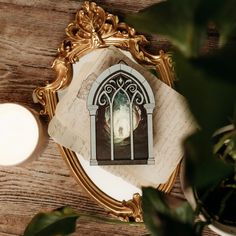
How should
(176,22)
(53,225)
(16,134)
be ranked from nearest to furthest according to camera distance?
(176,22) → (53,225) → (16,134)

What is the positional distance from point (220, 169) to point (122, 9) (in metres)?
0.44

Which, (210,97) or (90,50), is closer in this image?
(210,97)

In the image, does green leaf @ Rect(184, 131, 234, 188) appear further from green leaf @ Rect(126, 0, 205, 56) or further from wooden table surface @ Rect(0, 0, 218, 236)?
wooden table surface @ Rect(0, 0, 218, 236)

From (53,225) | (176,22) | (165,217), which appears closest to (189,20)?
(176,22)

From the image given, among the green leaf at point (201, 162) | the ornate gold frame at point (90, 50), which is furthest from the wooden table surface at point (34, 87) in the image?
the green leaf at point (201, 162)

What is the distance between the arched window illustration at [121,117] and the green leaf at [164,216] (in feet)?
0.68

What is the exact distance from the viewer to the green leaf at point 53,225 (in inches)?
22.6

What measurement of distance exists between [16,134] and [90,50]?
0.16 m

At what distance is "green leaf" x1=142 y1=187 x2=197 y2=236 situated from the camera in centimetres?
38

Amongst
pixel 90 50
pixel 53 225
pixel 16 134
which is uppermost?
pixel 90 50

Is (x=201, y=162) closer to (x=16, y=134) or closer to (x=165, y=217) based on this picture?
(x=165, y=217)

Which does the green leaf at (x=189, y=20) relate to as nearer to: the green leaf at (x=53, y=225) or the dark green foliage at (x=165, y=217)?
the dark green foliage at (x=165, y=217)

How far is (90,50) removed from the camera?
72 cm

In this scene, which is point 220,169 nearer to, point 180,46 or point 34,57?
point 180,46
